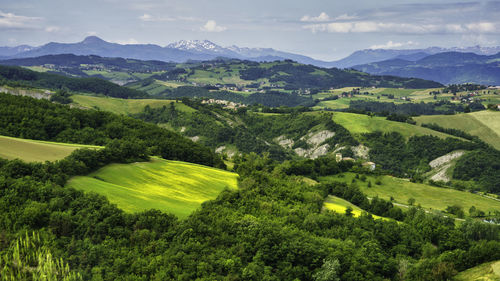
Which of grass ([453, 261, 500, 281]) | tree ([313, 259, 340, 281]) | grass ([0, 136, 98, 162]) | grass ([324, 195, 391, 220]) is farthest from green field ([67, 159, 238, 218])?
grass ([453, 261, 500, 281])

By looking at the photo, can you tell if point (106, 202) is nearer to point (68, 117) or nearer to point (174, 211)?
point (174, 211)

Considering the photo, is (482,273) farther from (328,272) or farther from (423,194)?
(423,194)

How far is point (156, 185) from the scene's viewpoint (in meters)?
56.8

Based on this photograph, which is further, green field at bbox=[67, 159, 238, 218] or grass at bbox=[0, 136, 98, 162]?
grass at bbox=[0, 136, 98, 162]

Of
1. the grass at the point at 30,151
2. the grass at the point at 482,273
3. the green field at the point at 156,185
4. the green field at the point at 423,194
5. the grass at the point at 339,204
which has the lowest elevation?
the green field at the point at 423,194

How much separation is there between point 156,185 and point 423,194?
275 ft

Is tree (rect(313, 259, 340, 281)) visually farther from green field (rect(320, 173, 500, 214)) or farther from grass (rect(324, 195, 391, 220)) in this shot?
green field (rect(320, 173, 500, 214))

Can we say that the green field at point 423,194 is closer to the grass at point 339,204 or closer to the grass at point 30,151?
the grass at point 339,204

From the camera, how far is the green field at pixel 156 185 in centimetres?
4500

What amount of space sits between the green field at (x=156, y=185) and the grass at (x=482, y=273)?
108ft

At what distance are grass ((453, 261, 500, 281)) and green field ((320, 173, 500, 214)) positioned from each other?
57726mm

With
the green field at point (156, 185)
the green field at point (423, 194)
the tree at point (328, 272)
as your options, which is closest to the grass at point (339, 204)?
the green field at point (156, 185)

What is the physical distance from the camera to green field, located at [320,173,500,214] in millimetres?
95694

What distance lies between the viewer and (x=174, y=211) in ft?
148
